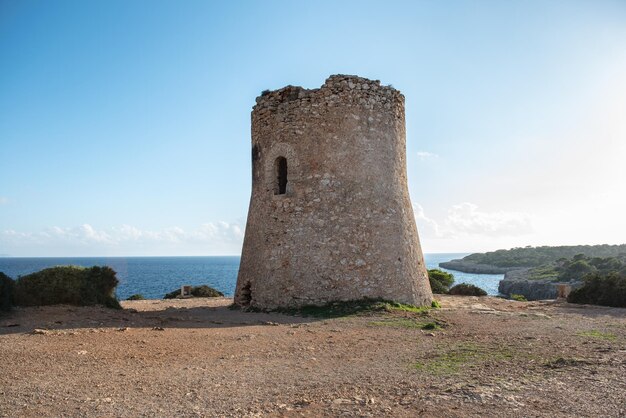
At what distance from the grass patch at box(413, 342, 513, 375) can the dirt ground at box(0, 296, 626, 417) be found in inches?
0.6

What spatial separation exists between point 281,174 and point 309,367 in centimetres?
819

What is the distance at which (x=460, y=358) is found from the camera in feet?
21.1

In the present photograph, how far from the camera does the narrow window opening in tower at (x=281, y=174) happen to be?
43.8 feet

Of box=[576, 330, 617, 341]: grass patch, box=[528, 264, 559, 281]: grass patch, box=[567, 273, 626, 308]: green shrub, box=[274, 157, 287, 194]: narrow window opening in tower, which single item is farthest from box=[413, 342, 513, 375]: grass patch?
box=[528, 264, 559, 281]: grass patch

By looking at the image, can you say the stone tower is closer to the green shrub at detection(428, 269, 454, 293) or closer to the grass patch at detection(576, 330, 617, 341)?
the grass patch at detection(576, 330, 617, 341)

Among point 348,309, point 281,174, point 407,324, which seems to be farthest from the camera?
point 281,174

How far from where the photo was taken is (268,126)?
13.5 metres

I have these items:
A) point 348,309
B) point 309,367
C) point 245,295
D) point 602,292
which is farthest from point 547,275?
point 309,367

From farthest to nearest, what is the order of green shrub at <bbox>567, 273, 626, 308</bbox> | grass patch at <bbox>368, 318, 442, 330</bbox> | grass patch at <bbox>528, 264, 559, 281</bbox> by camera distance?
grass patch at <bbox>528, 264, 559, 281</bbox>
green shrub at <bbox>567, 273, 626, 308</bbox>
grass patch at <bbox>368, 318, 442, 330</bbox>

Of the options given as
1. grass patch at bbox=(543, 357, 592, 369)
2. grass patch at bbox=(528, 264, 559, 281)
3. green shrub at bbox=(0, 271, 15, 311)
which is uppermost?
green shrub at bbox=(0, 271, 15, 311)

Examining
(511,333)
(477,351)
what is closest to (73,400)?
(477,351)

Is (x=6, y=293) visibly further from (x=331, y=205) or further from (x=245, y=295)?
(x=331, y=205)

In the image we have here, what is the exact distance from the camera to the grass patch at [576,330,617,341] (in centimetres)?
802

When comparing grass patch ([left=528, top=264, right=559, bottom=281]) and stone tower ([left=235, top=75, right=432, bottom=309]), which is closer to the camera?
stone tower ([left=235, top=75, right=432, bottom=309])
